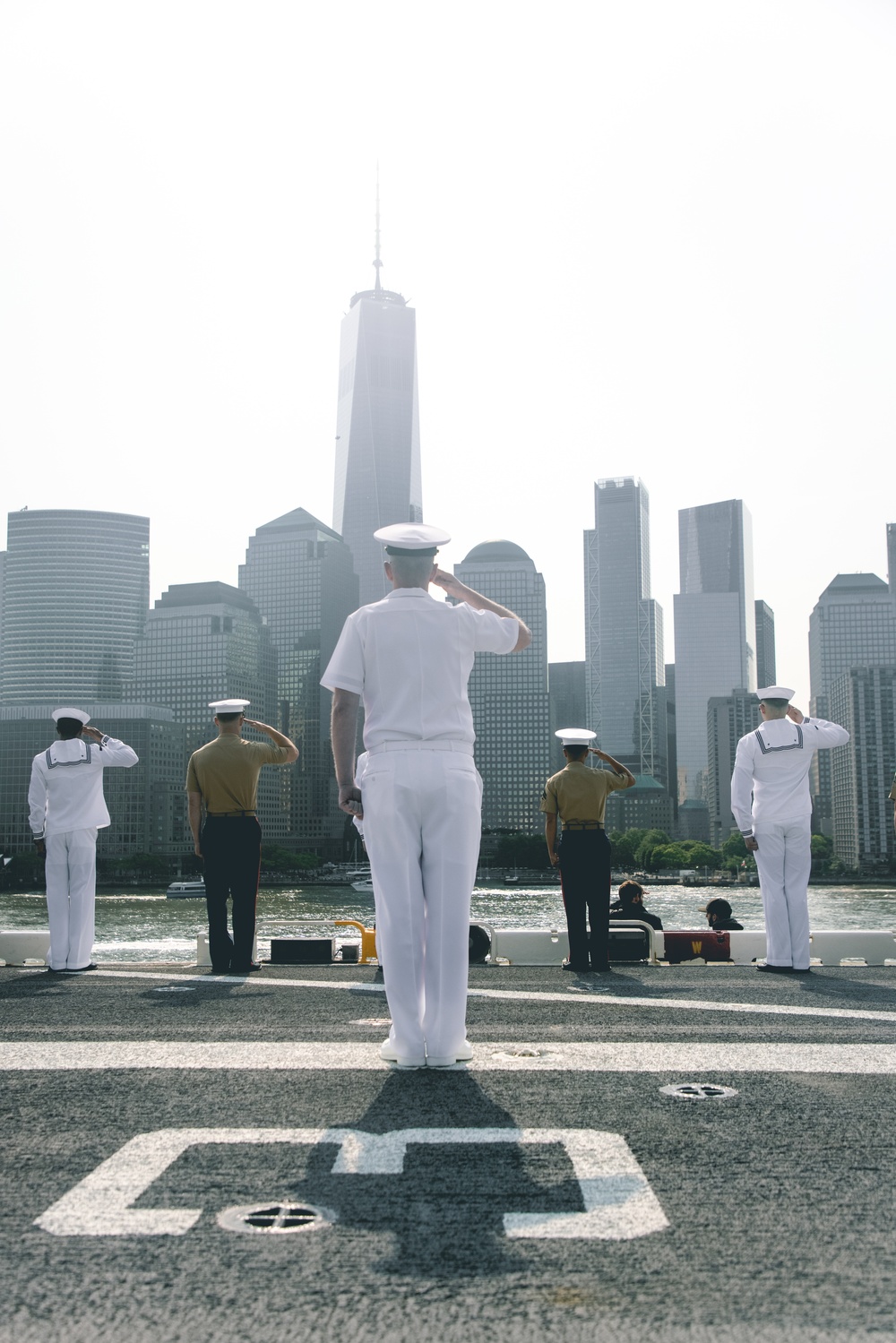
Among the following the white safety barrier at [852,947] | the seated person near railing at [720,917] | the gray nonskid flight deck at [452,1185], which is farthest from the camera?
the seated person near railing at [720,917]

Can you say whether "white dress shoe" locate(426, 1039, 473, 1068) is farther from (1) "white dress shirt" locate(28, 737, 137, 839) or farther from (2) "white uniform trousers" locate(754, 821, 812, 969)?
(1) "white dress shirt" locate(28, 737, 137, 839)

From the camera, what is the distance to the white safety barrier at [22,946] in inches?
376

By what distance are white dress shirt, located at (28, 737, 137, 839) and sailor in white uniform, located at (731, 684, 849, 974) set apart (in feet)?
16.6

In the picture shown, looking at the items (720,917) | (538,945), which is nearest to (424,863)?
(538,945)

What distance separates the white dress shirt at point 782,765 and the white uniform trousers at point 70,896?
17.1ft

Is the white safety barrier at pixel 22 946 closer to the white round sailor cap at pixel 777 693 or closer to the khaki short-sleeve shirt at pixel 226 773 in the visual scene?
the khaki short-sleeve shirt at pixel 226 773

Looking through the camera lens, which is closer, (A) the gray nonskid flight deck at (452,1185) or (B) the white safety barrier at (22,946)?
(A) the gray nonskid flight deck at (452,1185)

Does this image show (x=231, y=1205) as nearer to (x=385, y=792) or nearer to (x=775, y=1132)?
(x=775, y=1132)

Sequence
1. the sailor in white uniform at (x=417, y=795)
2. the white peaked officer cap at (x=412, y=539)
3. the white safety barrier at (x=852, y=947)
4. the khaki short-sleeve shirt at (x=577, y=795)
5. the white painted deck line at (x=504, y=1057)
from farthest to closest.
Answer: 1. the white safety barrier at (x=852, y=947)
2. the khaki short-sleeve shirt at (x=577, y=795)
3. the white peaked officer cap at (x=412, y=539)
4. the sailor in white uniform at (x=417, y=795)
5. the white painted deck line at (x=504, y=1057)

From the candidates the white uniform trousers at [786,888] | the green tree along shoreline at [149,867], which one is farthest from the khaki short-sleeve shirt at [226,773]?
the green tree along shoreline at [149,867]

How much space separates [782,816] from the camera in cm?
916

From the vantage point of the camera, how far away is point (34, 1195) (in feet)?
8.14

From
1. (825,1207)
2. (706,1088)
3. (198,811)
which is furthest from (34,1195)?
(198,811)

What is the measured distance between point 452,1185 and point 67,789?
7382 mm
